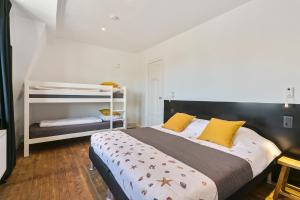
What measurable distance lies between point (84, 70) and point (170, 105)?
252 centimetres

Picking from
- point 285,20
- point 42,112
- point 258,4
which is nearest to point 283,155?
point 285,20

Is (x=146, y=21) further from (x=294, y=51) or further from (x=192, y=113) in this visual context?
(x=294, y=51)

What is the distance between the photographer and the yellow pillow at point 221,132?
1850 mm

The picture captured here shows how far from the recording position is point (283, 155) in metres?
1.91

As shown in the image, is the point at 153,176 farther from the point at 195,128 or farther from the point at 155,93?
the point at 155,93

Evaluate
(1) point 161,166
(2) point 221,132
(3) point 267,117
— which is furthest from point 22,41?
(3) point 267,117

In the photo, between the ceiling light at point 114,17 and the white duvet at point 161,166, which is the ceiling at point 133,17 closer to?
the ceiling light at point 114,17

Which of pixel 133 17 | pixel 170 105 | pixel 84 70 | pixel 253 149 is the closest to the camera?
pixel 253 149

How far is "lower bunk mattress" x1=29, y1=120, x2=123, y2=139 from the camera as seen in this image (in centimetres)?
278

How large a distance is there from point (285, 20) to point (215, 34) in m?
0.98

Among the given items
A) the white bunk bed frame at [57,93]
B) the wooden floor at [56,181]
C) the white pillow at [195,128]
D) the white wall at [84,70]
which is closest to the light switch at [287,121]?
the wooden floor at [56,181]

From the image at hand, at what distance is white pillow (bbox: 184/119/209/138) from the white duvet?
0.74ft

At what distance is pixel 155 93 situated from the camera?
4.34m

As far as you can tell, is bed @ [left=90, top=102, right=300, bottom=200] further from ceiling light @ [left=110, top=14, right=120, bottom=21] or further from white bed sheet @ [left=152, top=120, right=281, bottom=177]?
ceiling light @ [left=110, top=14, right=120, bottom=21]
